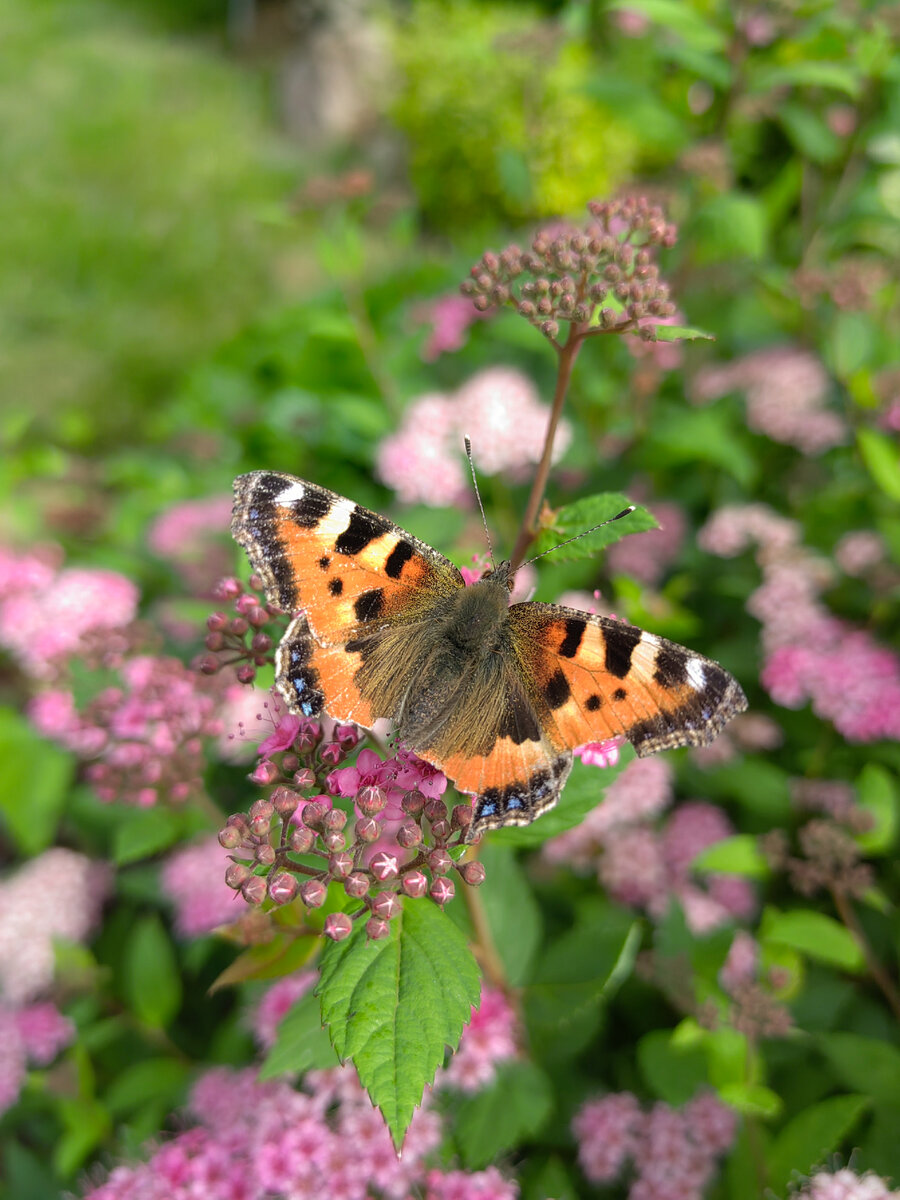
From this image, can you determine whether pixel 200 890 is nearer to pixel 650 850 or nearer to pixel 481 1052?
pixel 481 1052

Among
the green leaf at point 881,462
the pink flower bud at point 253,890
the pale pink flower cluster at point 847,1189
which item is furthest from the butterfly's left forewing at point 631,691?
the green leaf at point 881,462

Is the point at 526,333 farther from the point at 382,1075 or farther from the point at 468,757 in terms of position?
the point at 382,1075

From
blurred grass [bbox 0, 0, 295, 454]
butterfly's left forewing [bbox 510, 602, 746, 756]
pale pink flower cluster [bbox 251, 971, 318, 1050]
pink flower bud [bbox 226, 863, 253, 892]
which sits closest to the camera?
pink flower bud [bbox 226, 863, 253, 892]

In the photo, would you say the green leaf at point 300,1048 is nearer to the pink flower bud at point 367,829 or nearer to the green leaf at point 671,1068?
the pink flower bud at point 367,829

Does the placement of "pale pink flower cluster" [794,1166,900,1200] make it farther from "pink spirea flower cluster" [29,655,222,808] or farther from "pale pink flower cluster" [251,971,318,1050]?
"pink spirea flower cluster" [29,655,222,808]

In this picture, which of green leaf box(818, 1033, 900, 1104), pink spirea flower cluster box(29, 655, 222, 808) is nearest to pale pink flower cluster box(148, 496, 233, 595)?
pink spirea flower cluster box(29, 655, 222, 808)

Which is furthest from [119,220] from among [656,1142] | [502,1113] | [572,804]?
[656,1142]
